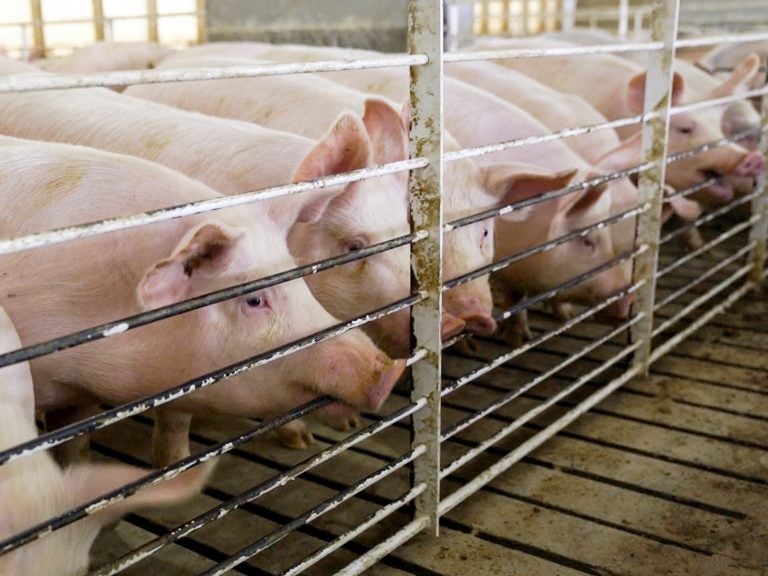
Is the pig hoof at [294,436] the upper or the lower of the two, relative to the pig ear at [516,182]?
lower

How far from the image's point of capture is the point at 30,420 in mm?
1630

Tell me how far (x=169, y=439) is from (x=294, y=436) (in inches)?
14.0

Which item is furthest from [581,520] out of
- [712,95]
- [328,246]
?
[712,95]

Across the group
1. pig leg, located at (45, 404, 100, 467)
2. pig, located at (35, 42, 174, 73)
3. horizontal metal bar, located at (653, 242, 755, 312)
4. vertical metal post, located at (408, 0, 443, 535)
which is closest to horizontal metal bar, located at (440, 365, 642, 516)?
vertical metal post, located at (408, 0, 443, 535)

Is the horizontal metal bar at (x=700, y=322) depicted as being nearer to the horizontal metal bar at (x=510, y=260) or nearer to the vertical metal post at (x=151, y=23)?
the horizontal metal bar at (x=510, y=260)

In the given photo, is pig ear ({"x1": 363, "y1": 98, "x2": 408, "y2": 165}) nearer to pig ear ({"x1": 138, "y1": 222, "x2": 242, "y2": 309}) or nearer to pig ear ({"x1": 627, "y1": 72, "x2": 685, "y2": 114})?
pig ear ({"x1": 138, "y1": 222, "x2": 242, "y2": 309})

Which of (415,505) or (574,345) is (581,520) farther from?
(574,345)

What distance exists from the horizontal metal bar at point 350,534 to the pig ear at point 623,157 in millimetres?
1474

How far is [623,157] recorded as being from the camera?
3.15 meters

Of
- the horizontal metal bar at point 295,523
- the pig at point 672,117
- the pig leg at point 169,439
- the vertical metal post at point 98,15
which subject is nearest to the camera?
the horizontal metal bar at point 295,523

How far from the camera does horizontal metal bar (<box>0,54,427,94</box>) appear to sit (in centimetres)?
122

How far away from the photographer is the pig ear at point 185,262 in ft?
5.63

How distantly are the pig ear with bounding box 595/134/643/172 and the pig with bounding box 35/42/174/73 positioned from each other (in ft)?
9.99

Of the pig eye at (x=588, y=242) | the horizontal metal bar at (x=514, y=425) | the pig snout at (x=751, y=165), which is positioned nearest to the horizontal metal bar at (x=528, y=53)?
the pig eye at (x=588, y=242)
